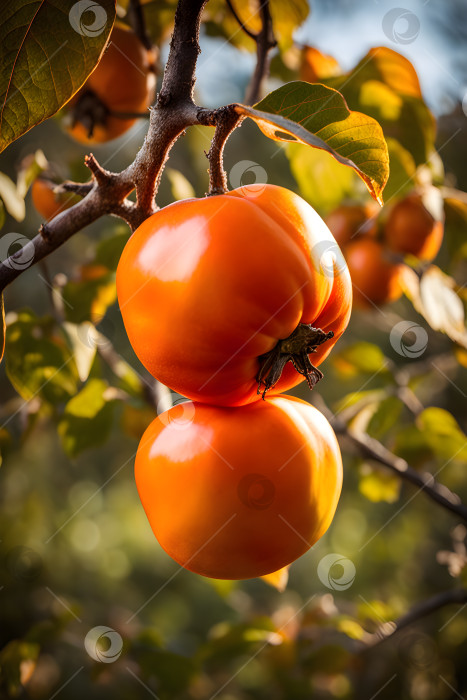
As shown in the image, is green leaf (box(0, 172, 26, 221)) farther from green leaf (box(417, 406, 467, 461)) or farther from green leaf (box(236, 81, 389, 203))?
green leaf (box(417, 406, 467, 461))

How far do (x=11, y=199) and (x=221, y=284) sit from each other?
1.59 ft

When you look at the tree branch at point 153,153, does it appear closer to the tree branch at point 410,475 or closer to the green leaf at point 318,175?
the green leaf at point 318,175

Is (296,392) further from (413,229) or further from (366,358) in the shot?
(413,229)

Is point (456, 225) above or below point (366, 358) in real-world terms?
above

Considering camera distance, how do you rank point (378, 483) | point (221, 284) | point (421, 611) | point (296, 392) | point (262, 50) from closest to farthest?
point (221, 284)
point (262, 50)
point (421, 611)
point (378, 483)
point (296, 392)

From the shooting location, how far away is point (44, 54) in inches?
15.9

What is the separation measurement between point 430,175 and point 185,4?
653 millimetres

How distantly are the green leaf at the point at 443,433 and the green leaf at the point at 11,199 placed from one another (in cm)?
72

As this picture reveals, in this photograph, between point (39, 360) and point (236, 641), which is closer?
point (39, 360)

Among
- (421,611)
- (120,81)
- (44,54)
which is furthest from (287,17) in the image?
(421,611)

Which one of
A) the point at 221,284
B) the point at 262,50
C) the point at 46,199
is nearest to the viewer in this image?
the point at 221,284

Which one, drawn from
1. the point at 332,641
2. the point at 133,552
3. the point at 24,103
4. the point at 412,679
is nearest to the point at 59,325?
the point at 24,103

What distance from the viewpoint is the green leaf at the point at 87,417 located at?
0.78 meters

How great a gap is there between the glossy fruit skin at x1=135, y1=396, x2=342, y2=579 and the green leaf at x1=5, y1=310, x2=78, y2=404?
334 millimetres
